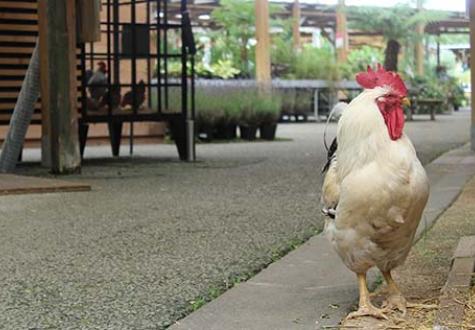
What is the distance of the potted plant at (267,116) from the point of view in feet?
49.5

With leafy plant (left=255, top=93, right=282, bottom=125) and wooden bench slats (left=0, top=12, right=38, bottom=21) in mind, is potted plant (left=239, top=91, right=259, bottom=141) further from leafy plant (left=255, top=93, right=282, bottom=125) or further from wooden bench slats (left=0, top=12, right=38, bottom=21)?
wooden bench slats (left=0, top=12, right=38, bottom=21)

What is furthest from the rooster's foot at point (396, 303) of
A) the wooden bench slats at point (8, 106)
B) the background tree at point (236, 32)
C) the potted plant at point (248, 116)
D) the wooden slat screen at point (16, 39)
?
the background tree at point (236, 32)

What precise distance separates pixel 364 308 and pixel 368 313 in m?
0.04

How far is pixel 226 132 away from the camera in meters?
15.0

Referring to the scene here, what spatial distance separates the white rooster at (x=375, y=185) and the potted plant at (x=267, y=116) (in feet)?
38.9

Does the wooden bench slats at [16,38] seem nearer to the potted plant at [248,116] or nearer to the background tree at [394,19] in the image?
the potted plant at [248,116]

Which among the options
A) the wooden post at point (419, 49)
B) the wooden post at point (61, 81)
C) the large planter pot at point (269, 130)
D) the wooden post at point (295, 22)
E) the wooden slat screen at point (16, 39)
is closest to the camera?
the wooden post at point (61, 81)

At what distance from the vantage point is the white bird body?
119 inches

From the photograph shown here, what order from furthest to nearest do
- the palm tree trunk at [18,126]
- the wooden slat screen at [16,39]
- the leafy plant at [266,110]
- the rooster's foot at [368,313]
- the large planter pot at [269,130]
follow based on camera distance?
the large planter pot at [269,130]
the leafy plant at [266,110]
the wooden slat screen at [16,39]
the palm tree trunk at [18,126]
the rooster's foot at [368,313]

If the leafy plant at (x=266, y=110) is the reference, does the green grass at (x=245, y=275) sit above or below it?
below

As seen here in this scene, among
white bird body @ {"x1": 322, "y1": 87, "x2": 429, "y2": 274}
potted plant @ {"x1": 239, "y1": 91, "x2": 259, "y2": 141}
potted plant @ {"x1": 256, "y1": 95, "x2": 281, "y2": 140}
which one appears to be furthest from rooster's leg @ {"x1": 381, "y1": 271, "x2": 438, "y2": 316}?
potted plant @ {"x1": 256, "y1": 95, "x2": 281, "y2": 140}

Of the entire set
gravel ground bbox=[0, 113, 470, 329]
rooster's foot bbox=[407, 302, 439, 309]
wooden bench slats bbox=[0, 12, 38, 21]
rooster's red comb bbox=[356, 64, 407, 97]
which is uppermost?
wooden bench slats bbox=[0, 12, 38, 21]

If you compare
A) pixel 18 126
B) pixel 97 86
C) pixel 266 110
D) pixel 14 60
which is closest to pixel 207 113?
pixel 266 110

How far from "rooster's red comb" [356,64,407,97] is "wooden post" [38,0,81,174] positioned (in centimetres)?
546
